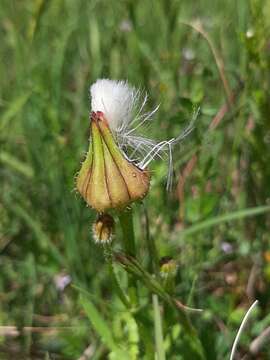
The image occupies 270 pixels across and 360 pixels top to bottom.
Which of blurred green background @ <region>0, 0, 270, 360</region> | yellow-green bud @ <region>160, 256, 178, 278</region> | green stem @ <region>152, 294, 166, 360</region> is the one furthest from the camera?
blurred green background @ <region>0, 0, 270, 360</region>

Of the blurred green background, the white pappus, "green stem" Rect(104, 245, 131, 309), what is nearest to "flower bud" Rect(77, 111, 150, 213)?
the white pappus

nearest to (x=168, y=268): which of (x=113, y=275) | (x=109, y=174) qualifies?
(x=113, y=275)

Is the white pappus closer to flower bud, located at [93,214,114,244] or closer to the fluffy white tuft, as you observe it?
the fluffy white tuft

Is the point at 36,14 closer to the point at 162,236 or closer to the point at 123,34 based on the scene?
the point at 123,34

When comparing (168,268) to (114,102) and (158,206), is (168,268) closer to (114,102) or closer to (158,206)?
(114,102)

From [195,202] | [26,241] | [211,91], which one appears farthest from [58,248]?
[211,91]

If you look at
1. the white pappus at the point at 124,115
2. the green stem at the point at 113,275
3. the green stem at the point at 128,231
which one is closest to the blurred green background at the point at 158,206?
the green stem at the point at 113,275
